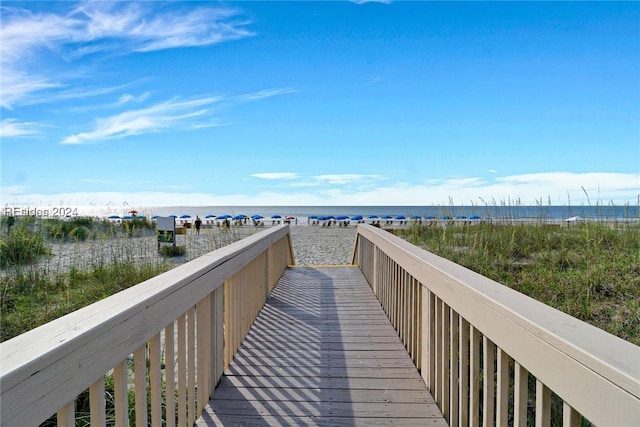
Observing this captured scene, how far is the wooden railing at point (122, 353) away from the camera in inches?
30.6

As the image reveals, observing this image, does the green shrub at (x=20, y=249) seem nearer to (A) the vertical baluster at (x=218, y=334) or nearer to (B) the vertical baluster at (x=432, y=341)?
(A) the vertical baluster at (x=218, y=334)

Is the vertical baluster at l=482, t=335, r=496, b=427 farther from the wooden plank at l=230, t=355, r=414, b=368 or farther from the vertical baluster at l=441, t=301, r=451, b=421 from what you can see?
the wooden plank at l=230, t=355, r=414, b=368

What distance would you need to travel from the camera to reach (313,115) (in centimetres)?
1891


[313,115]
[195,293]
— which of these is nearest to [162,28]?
[195,293]

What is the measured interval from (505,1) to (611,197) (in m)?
4.28

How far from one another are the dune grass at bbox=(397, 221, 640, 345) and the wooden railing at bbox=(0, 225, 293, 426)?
3.36 m

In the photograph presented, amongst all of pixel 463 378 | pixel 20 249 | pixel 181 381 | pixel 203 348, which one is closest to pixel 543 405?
pixel 463 378

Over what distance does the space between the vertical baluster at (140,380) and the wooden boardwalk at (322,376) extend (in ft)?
2.42

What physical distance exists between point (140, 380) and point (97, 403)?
11.0 inches

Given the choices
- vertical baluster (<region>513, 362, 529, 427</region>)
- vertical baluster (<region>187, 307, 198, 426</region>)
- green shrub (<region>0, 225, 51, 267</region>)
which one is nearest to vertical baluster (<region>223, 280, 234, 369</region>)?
vertical baluster (<region>187, 307, 198, 426</region>)

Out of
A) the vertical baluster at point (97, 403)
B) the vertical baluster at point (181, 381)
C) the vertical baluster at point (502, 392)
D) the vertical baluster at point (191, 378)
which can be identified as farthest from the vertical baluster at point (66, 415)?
the vertical baluster at point (502, 392)

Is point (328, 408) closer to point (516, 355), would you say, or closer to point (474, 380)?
point (474, 380)

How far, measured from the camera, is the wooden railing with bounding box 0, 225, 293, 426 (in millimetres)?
778

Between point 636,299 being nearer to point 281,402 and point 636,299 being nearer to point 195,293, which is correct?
point 281,402
